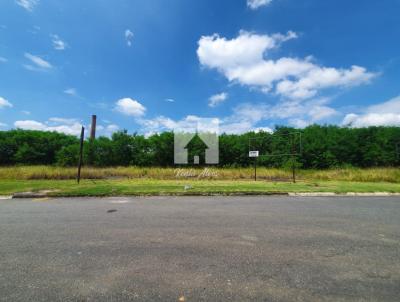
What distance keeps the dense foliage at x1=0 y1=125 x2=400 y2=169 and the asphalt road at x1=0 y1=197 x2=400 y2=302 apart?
949 inches

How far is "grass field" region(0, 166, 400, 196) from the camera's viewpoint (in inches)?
358

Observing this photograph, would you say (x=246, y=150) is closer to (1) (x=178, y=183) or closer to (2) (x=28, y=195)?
(1) (x=178, y=183)

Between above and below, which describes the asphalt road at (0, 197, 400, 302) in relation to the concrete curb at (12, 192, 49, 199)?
below

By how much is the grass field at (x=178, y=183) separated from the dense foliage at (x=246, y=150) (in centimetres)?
952

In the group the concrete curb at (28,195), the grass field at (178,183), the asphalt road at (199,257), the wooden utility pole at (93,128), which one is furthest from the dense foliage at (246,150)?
the asphalt road at (199,257)

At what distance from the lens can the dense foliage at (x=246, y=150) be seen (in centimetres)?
2899

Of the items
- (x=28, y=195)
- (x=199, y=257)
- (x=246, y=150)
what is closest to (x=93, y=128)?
(x=246, y=150)

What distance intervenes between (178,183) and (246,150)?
19919mm

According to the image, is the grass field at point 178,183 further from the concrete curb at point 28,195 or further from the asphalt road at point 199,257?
the asphalt road at point 199,257

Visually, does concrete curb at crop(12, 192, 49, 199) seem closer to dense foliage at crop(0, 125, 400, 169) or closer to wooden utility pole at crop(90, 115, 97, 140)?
dense foliage at crop(0, 125, 400, 169)

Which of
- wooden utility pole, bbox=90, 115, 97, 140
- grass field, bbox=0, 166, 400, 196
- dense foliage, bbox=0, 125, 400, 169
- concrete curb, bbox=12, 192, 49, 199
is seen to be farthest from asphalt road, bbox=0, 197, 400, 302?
wooden utility pole, bbox=90, 115, 97, 140

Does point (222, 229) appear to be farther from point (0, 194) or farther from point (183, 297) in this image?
point (0, 194)

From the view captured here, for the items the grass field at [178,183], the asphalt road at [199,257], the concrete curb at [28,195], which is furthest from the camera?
the grass field at [178,183]

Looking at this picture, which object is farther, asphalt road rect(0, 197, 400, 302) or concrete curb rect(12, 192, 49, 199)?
concrete curb rect(12, 192, 49, 199)
